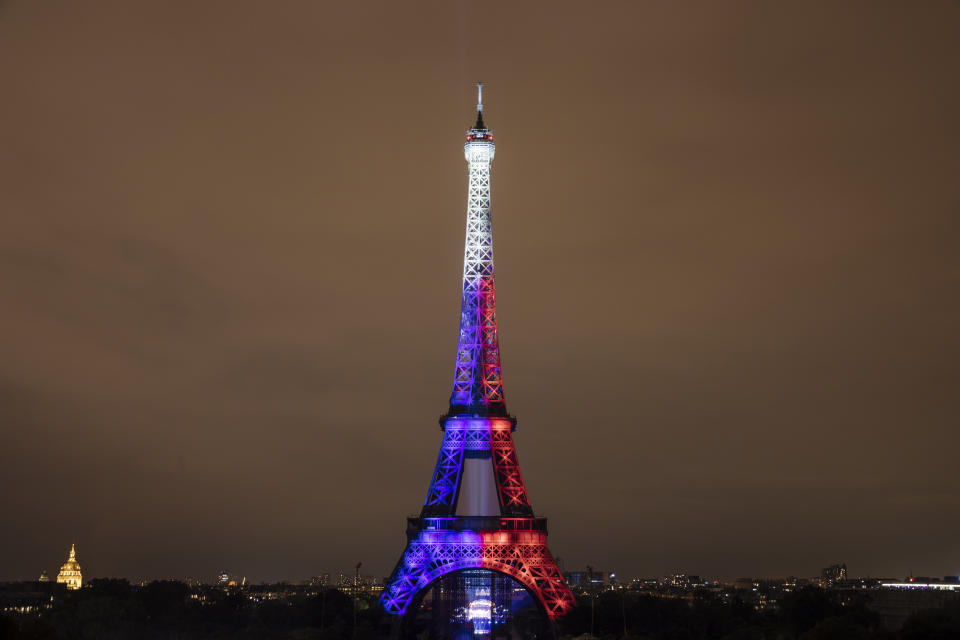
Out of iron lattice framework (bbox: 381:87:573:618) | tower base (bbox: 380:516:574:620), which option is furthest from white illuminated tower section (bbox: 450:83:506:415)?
tower base (bbox: 380:516:574:620)

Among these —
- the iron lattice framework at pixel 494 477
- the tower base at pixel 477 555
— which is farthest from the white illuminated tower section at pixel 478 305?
the tower base at pixel 477 555

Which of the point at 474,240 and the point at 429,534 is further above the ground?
the point at 474,240

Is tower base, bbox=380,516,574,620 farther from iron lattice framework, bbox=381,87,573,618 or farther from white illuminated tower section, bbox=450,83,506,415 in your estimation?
white illuminated tower section, bbox=450,83,506,415

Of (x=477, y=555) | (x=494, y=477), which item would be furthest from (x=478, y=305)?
(x=477, y=555)

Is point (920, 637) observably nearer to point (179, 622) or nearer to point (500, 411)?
point (500, 411)

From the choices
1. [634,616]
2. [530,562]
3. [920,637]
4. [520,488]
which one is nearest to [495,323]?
[520,488]

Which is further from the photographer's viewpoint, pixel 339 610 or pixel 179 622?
pixel 339 610

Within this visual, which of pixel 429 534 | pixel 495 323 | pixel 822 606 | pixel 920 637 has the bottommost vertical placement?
pixel 920 637

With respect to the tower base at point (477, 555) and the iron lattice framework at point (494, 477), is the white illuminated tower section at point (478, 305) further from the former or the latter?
the tower base at point (477, 555)
